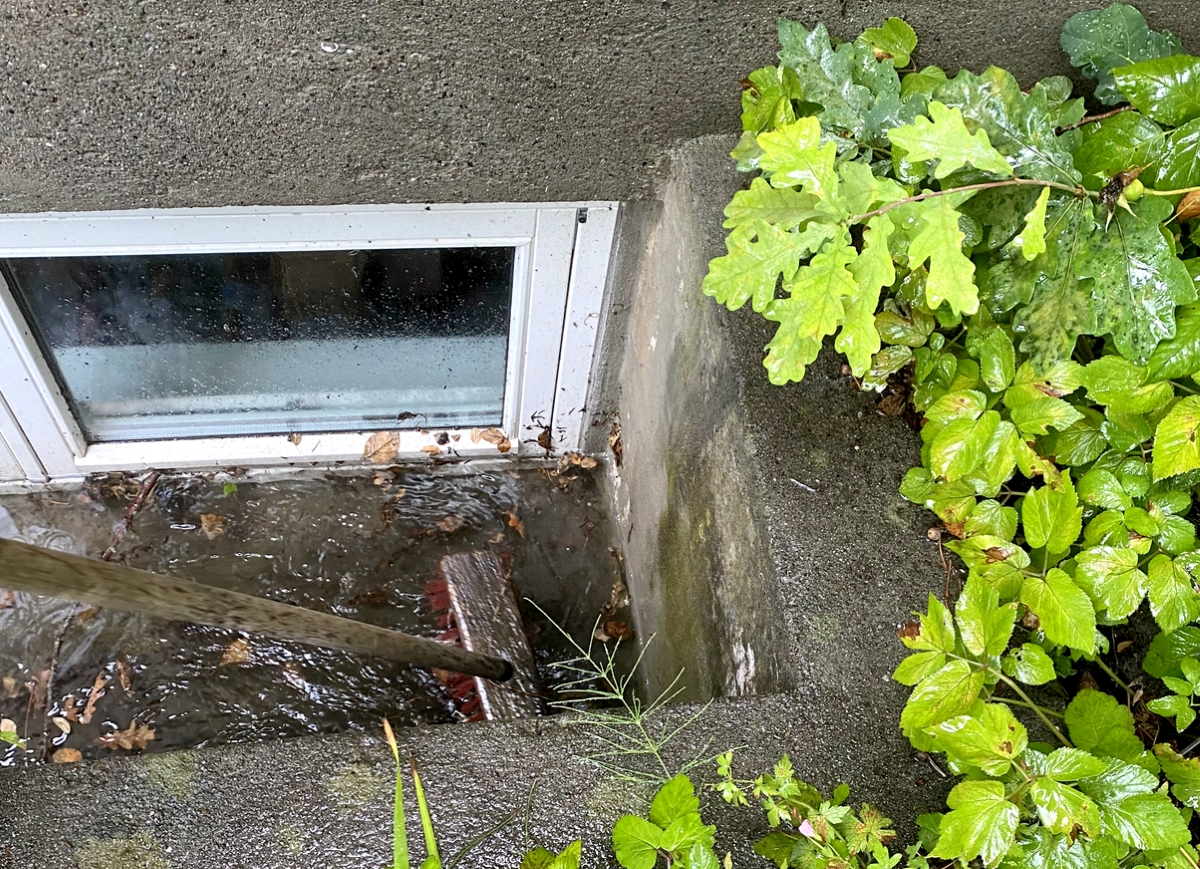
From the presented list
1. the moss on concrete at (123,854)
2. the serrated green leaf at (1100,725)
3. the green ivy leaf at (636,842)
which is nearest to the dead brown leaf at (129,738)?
the moss on concrete at (123,854)

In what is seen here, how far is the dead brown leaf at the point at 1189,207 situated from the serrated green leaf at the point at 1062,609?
632mm

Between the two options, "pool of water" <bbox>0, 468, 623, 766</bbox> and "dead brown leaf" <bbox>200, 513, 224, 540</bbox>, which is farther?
"dead brown leaf" <bbox>200, 513, 224, 540</bbox>

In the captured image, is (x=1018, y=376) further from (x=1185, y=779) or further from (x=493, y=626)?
(x=493, y=626)

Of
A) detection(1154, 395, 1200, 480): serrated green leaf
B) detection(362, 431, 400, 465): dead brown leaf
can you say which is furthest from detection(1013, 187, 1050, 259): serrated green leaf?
detection(362, 431, 400, 465): dead brown leaf

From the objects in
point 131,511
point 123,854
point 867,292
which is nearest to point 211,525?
point 131,511

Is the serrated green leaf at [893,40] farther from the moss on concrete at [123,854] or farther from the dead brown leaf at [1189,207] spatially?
the moss on concrete at [123,854]

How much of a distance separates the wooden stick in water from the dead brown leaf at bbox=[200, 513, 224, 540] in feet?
3.48

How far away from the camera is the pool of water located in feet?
7.45

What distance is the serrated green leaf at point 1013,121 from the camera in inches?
52.9

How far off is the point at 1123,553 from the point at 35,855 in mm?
1727

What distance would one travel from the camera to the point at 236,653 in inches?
92.4

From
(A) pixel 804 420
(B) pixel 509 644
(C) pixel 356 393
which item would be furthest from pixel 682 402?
(C) pixel 356 393

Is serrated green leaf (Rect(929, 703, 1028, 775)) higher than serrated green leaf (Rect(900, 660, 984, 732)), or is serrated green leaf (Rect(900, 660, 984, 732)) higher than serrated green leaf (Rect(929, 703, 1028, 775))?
serrated green leaf (Rect(900, 660, 984, 732))

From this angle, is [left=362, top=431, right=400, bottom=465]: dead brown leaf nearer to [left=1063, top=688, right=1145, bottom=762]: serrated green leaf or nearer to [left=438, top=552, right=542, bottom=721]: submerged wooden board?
[left=438, top=552, right=542, bottom=721]: submerged wooden board
